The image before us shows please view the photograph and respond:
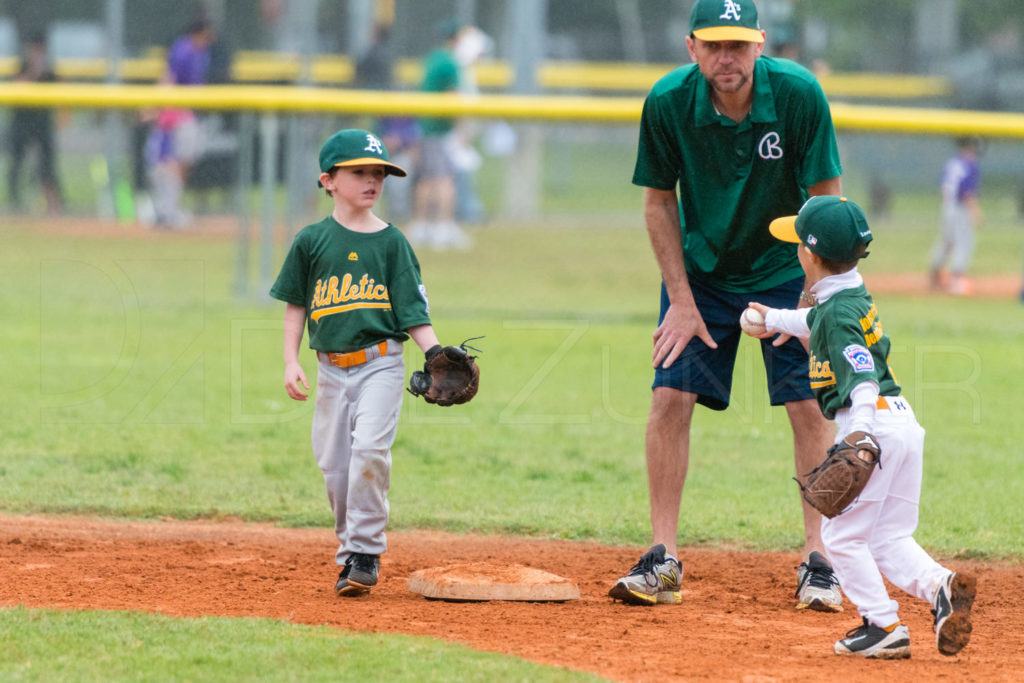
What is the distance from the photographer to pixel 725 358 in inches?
204

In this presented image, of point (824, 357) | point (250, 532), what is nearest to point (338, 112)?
point (250, 532)

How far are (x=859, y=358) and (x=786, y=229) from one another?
594 mm

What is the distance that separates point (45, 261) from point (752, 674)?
35.4ft

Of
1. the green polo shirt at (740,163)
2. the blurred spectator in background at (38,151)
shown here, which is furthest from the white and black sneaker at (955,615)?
the blurred spectator in background at (38,151)

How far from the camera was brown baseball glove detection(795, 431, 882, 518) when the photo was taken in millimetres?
4027

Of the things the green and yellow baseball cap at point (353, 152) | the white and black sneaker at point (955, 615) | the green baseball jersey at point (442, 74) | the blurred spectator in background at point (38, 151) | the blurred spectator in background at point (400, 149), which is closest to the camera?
the white and black sneaker at point (955, 615)

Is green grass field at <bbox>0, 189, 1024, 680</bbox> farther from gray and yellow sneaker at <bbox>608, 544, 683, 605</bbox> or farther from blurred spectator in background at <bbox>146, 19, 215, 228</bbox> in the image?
gray and yellow sneaker at <bbox>608, 544, 683, 605</bbox>

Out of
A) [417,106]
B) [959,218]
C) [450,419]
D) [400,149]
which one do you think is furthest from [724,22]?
[959,218]

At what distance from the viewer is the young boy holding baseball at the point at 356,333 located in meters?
4.80

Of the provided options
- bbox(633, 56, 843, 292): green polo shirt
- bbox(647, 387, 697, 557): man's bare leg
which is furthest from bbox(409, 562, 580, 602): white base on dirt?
bbox(633, 56, 843, 292): green polo shirt

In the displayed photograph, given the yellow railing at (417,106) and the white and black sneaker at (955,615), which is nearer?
the white and black sneaker at (955,615)

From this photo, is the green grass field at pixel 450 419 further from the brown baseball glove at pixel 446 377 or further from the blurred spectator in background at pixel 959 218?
the brown baseball glove at pixel 446 377

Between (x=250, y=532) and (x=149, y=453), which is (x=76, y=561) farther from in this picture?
(x=149, y=453)

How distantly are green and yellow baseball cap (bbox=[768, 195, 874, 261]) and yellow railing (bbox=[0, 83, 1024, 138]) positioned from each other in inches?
291
